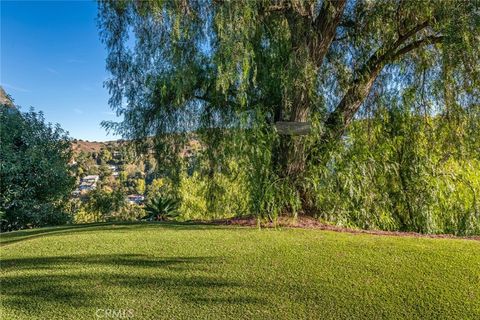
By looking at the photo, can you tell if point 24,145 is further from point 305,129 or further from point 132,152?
point 305,129

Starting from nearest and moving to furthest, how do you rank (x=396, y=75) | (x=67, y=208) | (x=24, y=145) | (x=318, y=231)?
(x=318, y=231) < (x=396, y=75) < (x=24, y=145) < (x=67, y=208)

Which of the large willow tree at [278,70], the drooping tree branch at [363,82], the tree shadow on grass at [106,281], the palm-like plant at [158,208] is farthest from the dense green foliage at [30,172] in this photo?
the drooping tree branch at [363,82]

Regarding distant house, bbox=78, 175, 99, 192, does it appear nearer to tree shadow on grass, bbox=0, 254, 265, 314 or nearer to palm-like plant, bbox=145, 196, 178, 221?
palm-like plant, bbox=145, 196, 178, 221

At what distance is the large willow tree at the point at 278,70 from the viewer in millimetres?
5133

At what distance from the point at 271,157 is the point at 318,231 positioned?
4.90 feet

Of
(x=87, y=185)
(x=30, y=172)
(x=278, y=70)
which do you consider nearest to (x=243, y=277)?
(x=278, y=70)

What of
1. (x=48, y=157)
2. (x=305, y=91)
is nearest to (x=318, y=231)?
(x=305, y=91)

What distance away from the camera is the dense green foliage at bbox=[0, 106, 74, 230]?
840cm

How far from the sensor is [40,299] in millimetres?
2740

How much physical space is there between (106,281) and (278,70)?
4.00 metres

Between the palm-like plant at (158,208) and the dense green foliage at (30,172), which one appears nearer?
the dense green foliage at (30,172)

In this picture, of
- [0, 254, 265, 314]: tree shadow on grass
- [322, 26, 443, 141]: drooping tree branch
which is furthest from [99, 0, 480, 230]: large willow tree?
[0, 254, 265, 314]: tree shadow on grass

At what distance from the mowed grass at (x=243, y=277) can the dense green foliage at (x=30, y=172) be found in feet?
15.5

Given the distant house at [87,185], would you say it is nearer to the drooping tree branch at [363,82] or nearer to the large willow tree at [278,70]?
the large willow tree at [278,70]
